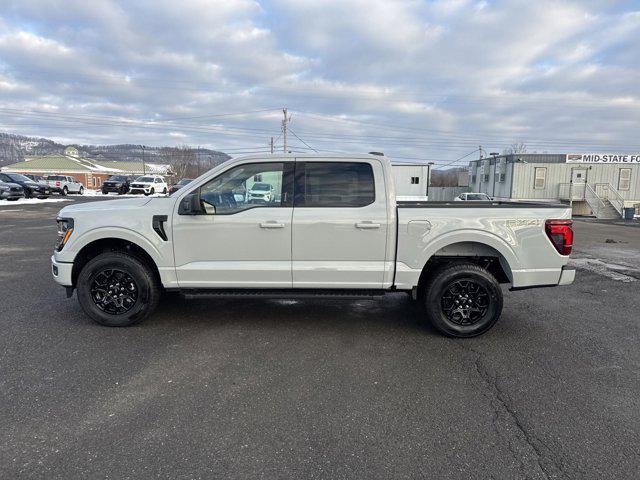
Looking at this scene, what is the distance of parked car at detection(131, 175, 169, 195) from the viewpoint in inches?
1353

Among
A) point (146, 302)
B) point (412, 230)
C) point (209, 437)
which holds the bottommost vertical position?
point (209, 437)

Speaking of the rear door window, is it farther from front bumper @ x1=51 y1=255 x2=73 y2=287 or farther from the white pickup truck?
front bumper @ x1=51 y1=255 x2=73 y2=287

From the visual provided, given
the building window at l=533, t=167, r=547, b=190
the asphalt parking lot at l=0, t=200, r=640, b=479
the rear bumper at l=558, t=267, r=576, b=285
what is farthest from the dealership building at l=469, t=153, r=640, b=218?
the rear bumper at l=558, t=267, r=576, b=285

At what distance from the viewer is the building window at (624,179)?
3206 cm

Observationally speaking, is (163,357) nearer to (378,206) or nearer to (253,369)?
(253,369)

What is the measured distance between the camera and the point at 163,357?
3969mm

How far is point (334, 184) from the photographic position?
180 inches

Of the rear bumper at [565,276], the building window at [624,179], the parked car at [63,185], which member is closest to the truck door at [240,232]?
the rear bumper at [565,276]

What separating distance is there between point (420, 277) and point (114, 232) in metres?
3.44

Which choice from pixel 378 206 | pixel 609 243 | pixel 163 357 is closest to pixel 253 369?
pixel 163 357

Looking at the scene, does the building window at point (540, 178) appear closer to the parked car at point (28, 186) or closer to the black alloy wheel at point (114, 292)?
the black alloy wheel at point (114, 292)

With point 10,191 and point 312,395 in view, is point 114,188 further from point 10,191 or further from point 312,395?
point 312,395

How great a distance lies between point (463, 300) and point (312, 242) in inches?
69.5

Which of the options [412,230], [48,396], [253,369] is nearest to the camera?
[48,396]
